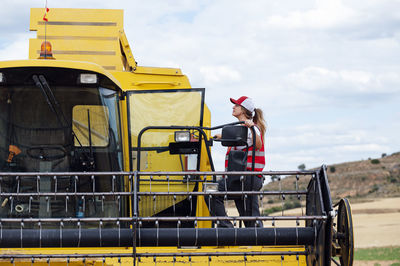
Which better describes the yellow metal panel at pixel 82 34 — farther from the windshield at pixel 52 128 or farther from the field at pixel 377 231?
the field at pixel 377 231

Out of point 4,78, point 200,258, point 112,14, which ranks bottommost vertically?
point 200,258

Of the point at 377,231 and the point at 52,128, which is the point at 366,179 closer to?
the point at 377,231

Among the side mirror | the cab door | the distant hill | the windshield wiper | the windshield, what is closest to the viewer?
the side mirror

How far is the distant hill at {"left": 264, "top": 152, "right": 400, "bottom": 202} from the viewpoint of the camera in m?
70.4

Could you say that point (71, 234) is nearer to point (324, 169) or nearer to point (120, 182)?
point (120, 182)

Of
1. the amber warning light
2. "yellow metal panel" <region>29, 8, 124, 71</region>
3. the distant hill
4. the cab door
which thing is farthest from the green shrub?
the amber warning light

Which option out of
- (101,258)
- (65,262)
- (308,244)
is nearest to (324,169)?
(308,244)

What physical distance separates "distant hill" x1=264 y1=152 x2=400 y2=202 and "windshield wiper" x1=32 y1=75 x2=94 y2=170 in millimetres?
62304

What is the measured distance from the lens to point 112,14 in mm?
10164

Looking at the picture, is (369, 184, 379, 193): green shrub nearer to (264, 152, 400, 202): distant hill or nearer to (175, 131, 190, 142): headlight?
(264, 152, 400, 202): distant hill

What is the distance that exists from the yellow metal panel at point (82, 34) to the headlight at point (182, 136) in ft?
7.62

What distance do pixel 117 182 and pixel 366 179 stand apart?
69162 mm

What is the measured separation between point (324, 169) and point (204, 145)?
2833mm

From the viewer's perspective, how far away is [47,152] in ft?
22.7
